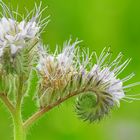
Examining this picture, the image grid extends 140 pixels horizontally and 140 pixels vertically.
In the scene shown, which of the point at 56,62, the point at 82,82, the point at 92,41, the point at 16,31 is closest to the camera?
the point at 16,31

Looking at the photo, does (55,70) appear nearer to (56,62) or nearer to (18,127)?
(56,62)

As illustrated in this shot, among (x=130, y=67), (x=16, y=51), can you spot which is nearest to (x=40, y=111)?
(x=16, y=51)

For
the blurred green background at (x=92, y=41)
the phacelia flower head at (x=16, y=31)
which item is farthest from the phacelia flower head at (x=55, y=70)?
the blurred green background at (x=92, y=41)

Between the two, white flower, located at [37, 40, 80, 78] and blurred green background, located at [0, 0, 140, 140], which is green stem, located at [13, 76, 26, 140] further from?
blurred green background, located at [0, 0, 140, 140]

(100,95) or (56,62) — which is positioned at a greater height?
(56,62)

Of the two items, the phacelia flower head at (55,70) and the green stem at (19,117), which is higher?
the phacelia flower head at (55,70)

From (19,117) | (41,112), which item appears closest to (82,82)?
(41,112)

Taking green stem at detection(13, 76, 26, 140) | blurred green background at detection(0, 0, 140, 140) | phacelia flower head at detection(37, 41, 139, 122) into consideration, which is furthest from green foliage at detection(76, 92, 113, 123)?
blurred green background at detection(0, 0, 140, 140)

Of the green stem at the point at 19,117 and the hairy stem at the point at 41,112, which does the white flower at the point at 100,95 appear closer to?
the hairy stem at the point at 41,112

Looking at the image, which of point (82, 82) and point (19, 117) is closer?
point (19, 117)
